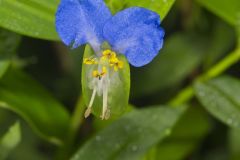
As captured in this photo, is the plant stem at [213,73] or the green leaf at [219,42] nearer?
the plant stem at [213,73]

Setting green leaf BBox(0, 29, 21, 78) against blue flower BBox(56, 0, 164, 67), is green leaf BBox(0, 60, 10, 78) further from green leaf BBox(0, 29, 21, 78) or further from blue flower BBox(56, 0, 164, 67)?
blue flower BBox(56, 0, 164, 67)

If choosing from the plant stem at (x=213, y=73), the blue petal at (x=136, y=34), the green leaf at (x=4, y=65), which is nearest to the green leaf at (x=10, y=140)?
the green leaf at (x=4, y=65)

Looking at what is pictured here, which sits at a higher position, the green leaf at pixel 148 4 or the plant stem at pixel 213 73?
the green leaf at pixel 148 4

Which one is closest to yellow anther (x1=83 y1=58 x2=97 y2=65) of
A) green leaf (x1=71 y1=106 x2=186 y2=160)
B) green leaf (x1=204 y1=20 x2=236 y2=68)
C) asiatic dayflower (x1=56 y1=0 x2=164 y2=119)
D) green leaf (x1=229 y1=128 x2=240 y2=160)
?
asiatic dayflower (x1=56 y1=0 x2=164 y2=119)

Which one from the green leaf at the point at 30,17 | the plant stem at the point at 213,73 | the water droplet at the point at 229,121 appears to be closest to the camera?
the green leaf at the point at 30,17

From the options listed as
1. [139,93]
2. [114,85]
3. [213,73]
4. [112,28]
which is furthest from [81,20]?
[139,93]

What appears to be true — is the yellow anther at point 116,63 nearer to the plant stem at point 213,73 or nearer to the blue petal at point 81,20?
the blue petal at point 81,20

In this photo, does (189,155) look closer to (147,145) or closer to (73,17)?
(147,145)
